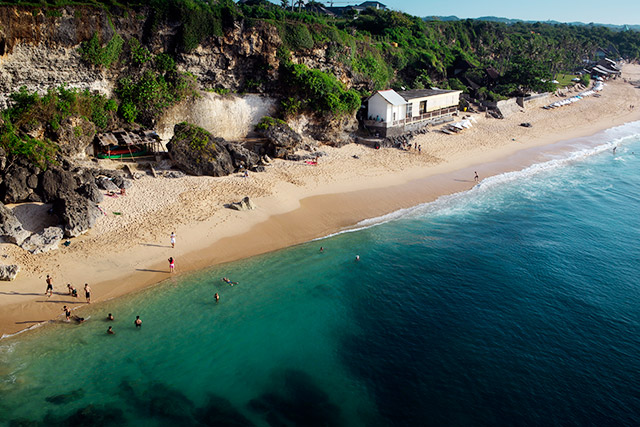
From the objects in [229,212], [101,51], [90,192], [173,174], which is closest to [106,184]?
[90,192]

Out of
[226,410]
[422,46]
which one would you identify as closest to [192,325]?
[226,410]

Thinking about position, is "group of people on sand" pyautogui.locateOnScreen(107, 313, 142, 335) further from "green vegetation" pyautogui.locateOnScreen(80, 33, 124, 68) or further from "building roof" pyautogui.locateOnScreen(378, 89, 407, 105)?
"building roof" pyautogui.locateOnScreen(378, 89, 407, 105)

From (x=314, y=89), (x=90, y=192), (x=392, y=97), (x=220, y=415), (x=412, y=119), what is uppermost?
(x=314, y=89)

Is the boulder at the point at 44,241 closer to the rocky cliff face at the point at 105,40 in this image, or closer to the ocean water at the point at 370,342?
the ocean water at the point at 370,342

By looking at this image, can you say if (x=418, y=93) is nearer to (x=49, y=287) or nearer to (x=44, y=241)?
(x=44, y=241)

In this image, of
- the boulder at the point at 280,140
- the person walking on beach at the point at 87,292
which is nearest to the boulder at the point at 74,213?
the person walking on beach at the point at 87,292

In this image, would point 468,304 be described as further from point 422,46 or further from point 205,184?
point 422,46

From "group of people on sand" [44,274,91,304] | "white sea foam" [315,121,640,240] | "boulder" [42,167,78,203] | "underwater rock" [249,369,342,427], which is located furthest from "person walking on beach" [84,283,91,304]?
"white sea foam" [315,121,640,240]
